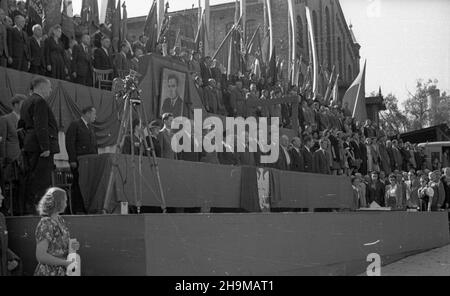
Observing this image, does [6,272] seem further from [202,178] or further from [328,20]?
[328,20]

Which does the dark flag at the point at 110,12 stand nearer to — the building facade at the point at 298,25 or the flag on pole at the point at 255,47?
the flag on pole at the point at 255,47

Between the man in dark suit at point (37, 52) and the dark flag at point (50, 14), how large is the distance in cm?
96

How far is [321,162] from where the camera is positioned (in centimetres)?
1350

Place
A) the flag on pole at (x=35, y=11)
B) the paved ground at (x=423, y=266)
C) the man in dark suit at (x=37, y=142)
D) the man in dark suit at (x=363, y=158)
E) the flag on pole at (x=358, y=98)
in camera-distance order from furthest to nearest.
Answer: the flag on pole at (x=358, y=98), the man in dark suit at (x=363, y=158), the flag on pole at (x=35, y=11), the paved ground at (x=423, y=266), the man in dark suit at (x=37, y=142)

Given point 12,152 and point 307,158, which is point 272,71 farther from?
point 12,152

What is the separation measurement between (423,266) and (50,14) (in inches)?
315

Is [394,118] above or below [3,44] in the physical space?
above

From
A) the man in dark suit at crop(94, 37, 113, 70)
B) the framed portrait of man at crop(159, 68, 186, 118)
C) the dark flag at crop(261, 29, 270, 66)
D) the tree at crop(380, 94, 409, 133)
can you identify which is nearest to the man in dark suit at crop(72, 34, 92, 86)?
the man in dark suit at crop(94, 37, 113, 70)

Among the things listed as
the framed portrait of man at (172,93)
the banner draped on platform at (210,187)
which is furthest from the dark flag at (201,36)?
the banner draped on platform at (210,187)

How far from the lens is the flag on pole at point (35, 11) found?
38.3 feet

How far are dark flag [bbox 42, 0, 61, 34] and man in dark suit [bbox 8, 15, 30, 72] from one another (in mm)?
1208

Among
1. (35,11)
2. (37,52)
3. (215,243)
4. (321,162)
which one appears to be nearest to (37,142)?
(215,243)

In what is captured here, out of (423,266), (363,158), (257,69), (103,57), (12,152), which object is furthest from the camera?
(257,69)
